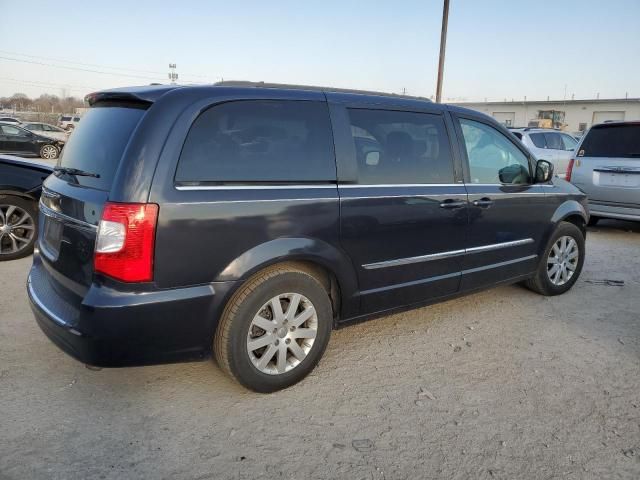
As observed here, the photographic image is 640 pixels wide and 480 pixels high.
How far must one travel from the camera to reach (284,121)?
2.91 meters

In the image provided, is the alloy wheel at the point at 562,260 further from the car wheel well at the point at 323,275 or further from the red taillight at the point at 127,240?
the red taillight at the point at 127,240

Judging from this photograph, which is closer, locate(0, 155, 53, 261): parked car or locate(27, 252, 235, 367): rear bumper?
locate(27, 252, 235, 367): rear bumper

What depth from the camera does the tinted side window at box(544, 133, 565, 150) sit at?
1281cm

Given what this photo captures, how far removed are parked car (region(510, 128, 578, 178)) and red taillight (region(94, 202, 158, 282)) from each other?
37.6ft

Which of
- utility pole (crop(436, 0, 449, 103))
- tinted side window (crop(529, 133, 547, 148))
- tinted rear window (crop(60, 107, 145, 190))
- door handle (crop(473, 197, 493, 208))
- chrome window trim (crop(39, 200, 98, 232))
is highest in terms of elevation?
utility pole (crop(436, 0, 449, 103))

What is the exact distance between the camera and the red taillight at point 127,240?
2.39 metres

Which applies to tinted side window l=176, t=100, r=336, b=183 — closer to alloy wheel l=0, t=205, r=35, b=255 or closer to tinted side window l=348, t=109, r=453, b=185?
tinted side window l=348, t=109, r=453, b=185

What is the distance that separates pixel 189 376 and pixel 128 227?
4.03 feet

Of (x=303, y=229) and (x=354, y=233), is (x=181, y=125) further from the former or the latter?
(x=354, y=233)

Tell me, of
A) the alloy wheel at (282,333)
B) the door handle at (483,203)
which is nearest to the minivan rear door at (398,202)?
the door handle at (483,203)

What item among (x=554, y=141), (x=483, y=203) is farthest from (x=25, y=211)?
(x=554, y=141)

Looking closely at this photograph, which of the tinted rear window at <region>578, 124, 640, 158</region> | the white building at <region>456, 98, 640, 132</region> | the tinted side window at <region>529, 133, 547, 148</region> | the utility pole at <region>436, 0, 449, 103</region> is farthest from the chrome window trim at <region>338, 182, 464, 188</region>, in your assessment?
the white building at <region>456, 98, 640, 132</region>

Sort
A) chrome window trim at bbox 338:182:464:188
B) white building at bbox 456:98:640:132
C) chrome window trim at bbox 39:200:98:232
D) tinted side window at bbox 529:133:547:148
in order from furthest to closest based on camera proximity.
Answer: white building at bbox 456:98:640:132 < tinted side window at bbox 529:133:547:148 < chrome window trim at bbox 338:182:464:188 < chrome window trim at bbox 39:200:98:232

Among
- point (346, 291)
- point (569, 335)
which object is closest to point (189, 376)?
point (346, 291)
